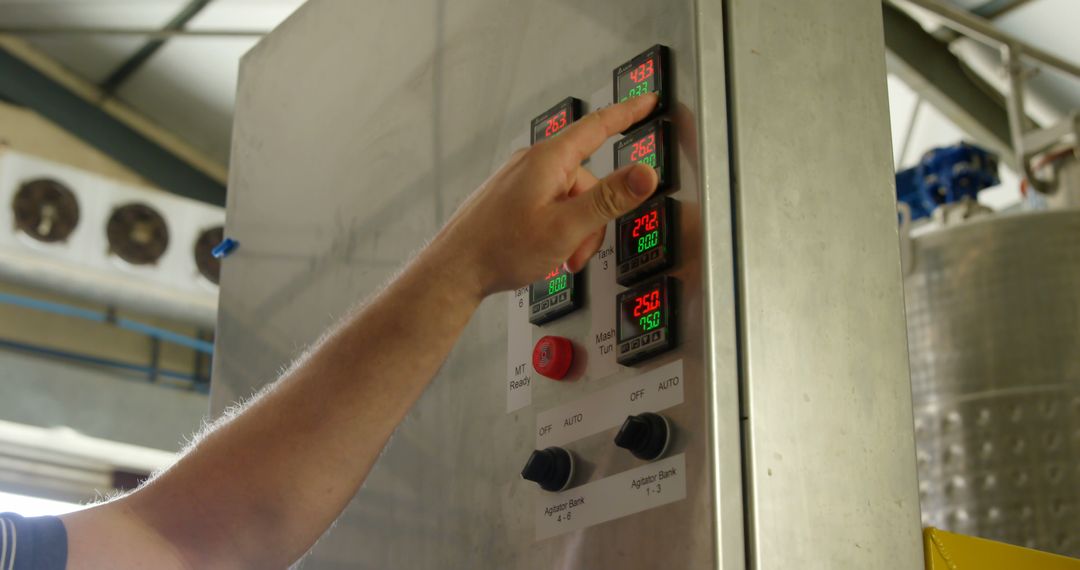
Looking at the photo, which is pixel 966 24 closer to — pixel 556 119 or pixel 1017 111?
pixel 1017 111

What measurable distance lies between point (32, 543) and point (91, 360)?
4.39m

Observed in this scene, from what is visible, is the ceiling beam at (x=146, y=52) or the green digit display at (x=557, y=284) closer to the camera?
the green digit display at (x=557, y=284)

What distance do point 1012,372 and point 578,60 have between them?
1.19 m

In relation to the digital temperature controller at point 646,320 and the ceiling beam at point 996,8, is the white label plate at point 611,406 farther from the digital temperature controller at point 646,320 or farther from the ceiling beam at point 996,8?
the ceiling beam at point 996,8

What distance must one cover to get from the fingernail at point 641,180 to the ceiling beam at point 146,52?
153 inches

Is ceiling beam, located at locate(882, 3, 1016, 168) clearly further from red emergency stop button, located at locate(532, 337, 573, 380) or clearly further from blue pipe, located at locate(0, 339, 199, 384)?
red emergency stop button, located at locate(532, 337, 573, 380)

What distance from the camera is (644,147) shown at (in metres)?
1.10

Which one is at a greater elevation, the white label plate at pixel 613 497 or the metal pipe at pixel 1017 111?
the metal pipe at pixel 1017 111

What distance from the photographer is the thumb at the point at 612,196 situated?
1000 mm

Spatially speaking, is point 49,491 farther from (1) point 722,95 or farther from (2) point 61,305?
(1) point 722,95

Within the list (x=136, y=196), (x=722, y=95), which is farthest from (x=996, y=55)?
(x=722, y=95)

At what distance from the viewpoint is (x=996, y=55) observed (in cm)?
441

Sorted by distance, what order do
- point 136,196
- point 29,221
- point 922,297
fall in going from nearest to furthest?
point 922,297 < point 29,221 < point 136,196

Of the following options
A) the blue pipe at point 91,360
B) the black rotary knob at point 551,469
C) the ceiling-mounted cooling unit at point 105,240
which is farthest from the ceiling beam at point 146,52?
the black rotary knob at point 551,469
